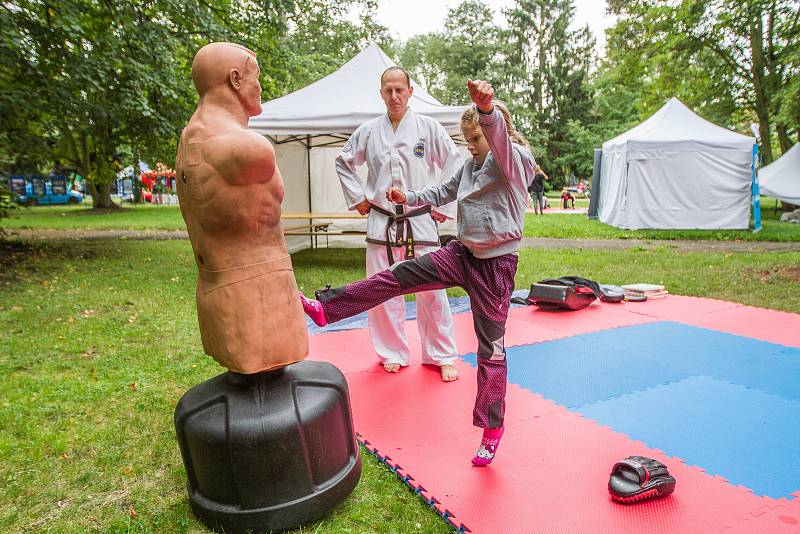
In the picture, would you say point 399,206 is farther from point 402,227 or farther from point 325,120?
point 325,120

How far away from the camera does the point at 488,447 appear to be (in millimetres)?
2387

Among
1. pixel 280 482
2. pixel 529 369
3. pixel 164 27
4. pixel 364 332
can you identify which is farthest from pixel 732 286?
pixel 164 27

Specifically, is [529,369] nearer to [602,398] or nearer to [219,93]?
[602,398]

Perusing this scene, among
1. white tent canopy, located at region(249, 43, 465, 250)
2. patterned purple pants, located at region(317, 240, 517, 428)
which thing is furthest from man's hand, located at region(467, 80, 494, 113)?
white tent canopy, located at region(249, 43, 465, 250)

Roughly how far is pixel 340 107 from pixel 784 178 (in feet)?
47.8

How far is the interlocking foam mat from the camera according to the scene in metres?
2.07

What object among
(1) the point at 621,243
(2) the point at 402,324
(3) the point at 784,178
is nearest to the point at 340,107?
(2) the point at 402,324

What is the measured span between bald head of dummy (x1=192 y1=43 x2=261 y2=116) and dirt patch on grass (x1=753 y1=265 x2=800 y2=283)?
→ 22.6ft

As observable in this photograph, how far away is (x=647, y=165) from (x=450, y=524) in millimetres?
12508

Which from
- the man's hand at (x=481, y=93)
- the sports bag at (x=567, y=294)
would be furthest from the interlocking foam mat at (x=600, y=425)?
the man's hand at (x=481, y=93)

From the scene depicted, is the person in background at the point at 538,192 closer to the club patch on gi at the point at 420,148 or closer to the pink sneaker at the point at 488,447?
the club patch on gi at the point at 420,148

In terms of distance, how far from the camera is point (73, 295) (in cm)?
599

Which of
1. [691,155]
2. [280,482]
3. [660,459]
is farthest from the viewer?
[691,155]

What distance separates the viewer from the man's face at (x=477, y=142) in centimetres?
247
